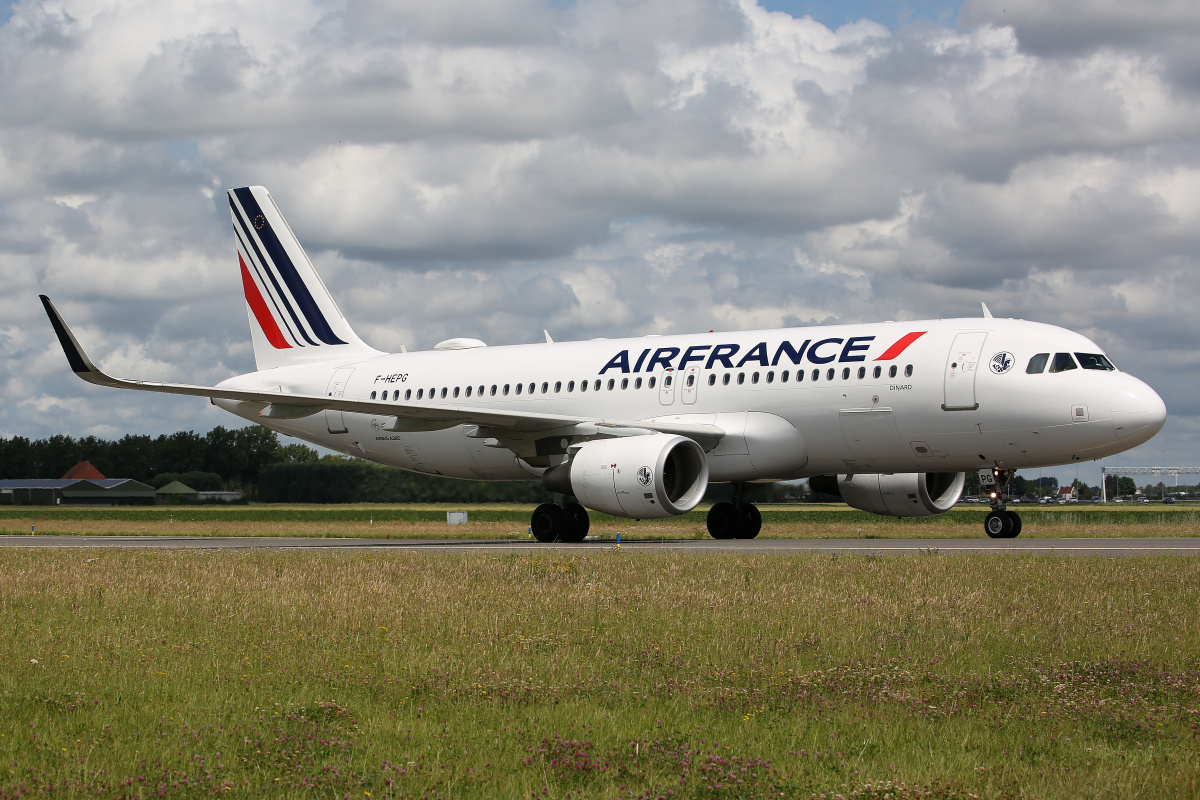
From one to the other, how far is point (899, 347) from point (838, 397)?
1499mm

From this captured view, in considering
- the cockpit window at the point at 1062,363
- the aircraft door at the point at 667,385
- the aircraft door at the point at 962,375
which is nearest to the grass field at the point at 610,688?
the aircraft door at the point at 962,375

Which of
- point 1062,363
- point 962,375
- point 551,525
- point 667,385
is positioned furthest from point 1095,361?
point 551,525

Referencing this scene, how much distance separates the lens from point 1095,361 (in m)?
21.8

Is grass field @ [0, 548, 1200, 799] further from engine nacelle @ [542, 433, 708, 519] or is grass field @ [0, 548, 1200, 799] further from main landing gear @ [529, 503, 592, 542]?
main landing gear @ [529, 503, 592, 542]

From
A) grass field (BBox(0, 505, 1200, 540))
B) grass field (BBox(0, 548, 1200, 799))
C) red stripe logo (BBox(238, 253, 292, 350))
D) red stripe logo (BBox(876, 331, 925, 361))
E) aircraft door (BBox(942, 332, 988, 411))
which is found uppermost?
red stripe logo (BBox(238, 253, 292, 350))

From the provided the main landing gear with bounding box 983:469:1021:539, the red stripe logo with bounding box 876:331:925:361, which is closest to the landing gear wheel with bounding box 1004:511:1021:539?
the main landing gear with bounding box 983:469:1021:539

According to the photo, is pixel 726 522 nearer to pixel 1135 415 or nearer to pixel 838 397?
pixel 838 397

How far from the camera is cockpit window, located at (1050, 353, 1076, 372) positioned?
21.5m

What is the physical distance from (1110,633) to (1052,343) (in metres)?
13.3

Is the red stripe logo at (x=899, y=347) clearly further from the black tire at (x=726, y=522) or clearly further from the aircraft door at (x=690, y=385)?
the black tire at (x=726, y=522)

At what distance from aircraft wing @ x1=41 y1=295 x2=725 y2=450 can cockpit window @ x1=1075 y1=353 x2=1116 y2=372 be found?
6.86 metres

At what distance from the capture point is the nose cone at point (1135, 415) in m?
21.0

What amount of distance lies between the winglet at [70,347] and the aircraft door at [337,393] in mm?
7034

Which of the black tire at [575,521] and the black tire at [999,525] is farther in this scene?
the black tire at [575,521]
